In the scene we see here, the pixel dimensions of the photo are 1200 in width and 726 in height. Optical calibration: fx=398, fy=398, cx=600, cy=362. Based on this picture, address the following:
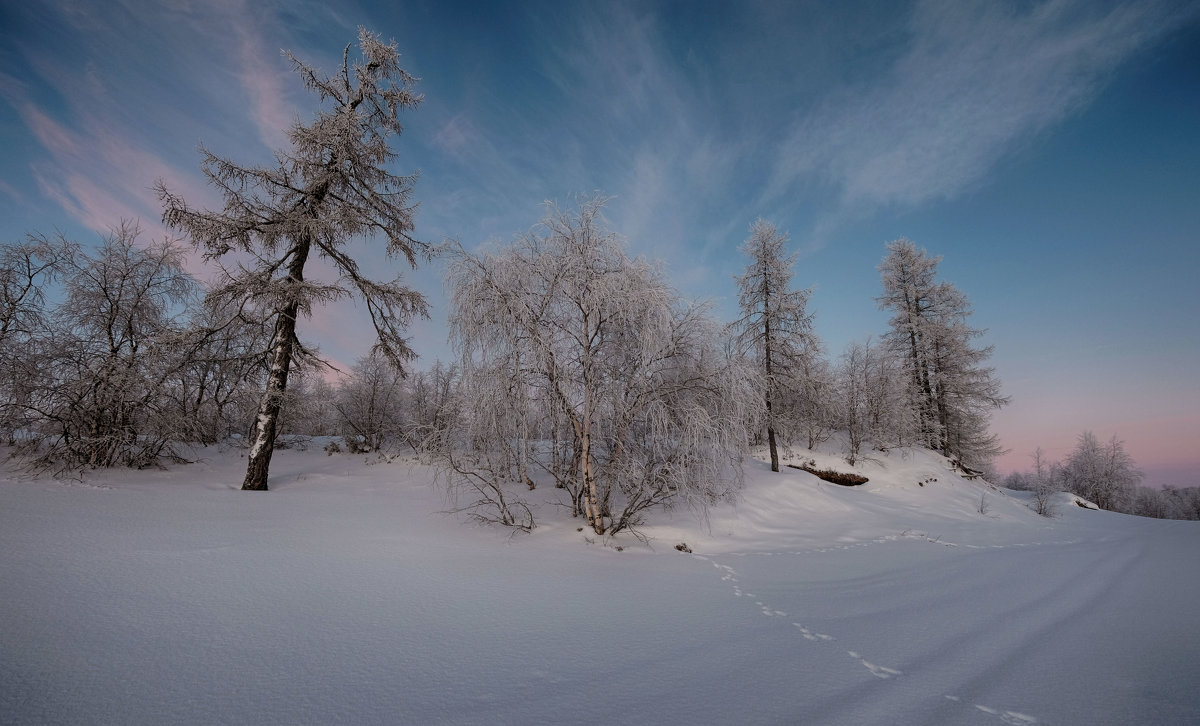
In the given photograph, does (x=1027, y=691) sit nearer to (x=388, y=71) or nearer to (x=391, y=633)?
(x=391, y=633)

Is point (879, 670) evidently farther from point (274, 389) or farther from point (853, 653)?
point (274, 389)

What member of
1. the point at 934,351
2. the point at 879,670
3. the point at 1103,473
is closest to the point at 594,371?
the point at 879,670

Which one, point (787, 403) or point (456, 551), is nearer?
point (456, 551)

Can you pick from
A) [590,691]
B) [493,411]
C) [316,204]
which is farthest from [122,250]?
[590,691]

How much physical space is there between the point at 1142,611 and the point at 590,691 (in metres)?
6.15

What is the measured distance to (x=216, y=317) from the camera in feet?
28.1

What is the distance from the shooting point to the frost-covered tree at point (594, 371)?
6594 mm

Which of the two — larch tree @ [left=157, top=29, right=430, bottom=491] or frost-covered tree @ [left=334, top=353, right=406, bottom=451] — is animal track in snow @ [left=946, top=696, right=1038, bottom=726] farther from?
frost-covered tree @ [left=334, top=353, right=406, bottom=451]

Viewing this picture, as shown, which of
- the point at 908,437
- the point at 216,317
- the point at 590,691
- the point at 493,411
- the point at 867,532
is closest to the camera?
the point at 590,691

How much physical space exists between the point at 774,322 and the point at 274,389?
1546 centimetres

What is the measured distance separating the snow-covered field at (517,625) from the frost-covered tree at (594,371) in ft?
4.44

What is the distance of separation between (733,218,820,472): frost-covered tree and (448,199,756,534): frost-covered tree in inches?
340

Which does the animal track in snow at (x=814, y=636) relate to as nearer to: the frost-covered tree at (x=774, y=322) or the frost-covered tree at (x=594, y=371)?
the frost-covered tree at (x=594, y=371)

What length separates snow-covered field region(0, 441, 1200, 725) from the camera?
7.43ft
